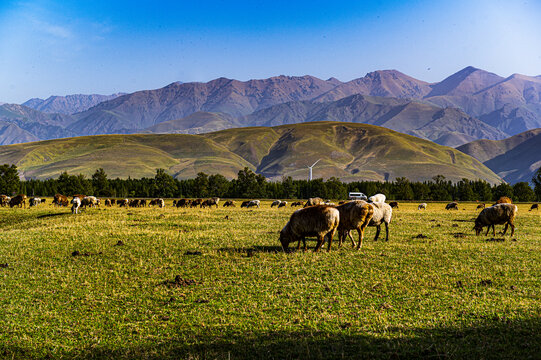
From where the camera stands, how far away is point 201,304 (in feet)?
43.0

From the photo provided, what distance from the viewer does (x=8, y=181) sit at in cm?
13750

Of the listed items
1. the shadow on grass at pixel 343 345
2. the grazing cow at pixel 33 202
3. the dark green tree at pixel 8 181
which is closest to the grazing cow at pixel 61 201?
the grazing cow at pixel 33 202

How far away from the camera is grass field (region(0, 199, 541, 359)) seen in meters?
9.95

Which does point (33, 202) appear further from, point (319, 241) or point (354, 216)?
point (354, 216)

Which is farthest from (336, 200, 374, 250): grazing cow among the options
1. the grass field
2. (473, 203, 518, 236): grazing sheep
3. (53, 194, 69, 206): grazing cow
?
(53, 194, 69, 206): grazing cow

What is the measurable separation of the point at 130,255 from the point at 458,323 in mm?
16674

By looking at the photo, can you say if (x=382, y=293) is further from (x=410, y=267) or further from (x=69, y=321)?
(x=69, y=321)

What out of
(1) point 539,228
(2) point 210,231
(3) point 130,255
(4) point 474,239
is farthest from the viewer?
(1) point 539,228

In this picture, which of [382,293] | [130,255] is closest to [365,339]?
[382,293]

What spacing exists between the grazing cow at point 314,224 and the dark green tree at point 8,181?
150m

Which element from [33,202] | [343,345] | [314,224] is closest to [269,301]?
[343,345]

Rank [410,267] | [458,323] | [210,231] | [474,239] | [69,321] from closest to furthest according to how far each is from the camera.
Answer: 1. [458,323]
2. [69,321]
3. [410,267]
4. [474,239]
5. [210,231]

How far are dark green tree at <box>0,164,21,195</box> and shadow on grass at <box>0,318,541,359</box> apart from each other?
15447 cm

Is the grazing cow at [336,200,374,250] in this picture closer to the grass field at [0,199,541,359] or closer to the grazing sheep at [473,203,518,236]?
the grass field at [0,199,541,359]
